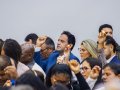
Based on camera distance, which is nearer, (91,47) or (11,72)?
(11,72)

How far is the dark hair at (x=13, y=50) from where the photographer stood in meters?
4.52

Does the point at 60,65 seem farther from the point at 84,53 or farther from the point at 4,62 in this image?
the point at 84,53

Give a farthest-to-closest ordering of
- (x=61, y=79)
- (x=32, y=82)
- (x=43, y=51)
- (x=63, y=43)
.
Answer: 1. (x=43, y=51)
2. (x=63, y=43)
3. (x=61, y=79)
4. (x=32, y=82)

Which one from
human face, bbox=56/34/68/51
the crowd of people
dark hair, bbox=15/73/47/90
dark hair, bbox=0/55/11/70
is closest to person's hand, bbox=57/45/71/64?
the crowd of people

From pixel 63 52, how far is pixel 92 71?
2.20 ft

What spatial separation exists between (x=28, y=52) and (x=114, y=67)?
2.75 feet

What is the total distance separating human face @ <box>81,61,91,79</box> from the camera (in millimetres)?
4812

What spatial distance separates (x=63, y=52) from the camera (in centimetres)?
529

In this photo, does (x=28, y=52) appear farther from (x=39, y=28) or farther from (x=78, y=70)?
(x=39, y=28)

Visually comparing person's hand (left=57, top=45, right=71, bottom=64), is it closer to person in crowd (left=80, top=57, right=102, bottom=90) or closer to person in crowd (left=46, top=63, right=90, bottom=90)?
person in crowd (left=80, top=57, right=102, bottom=90)

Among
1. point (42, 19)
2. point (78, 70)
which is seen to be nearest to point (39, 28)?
point (42, 19)

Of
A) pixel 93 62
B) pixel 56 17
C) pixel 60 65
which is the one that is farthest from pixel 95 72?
pixel 56 17

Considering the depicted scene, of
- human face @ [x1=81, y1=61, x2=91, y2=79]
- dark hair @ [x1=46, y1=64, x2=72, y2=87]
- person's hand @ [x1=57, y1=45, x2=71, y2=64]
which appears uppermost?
dark hair @ [x1=46, y1=64, x2=72, y2=87]

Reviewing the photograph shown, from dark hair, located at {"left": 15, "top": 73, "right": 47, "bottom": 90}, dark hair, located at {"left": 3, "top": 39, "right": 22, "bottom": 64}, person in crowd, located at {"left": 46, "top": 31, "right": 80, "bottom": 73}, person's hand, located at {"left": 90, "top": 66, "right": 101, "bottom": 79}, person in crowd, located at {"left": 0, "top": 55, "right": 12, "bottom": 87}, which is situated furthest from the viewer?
person in crowd, located at {"left": 46, "top": 31, "right": 80, "bottom": 73}
